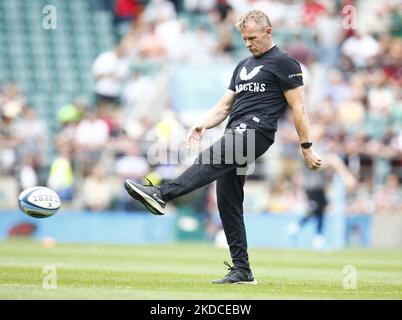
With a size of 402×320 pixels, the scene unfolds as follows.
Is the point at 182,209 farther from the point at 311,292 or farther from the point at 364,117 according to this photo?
the point at 311,292

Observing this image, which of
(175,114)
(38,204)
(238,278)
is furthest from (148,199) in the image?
(175,114)

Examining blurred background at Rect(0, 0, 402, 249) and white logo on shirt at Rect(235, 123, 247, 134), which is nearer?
white logo on shirt at Rect(235, 123, 247, 134)

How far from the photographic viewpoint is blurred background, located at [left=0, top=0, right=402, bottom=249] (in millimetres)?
22141

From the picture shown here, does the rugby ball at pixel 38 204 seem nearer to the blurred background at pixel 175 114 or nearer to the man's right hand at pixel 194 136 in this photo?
the man's right hand at pixel 194 136

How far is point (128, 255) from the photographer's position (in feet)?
52.5

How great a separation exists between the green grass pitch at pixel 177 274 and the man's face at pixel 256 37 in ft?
8.09

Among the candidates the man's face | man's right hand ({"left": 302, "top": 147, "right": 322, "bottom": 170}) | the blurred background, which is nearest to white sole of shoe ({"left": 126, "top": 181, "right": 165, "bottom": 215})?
man's right hand ({"left": 302, "top": 147, "right": 322, "bottom": 170})

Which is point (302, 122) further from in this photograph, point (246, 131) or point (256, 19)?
point (256, 19)

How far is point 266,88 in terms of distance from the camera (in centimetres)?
1027

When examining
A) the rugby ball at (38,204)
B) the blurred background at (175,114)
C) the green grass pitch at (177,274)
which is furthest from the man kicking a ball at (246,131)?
the blurred background at (175,114)

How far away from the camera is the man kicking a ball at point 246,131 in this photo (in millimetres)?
9961

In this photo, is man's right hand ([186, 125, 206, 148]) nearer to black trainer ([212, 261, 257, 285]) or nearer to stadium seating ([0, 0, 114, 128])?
black trainer ([212, 261, 257, 285])

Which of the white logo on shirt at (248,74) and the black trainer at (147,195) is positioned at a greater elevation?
the white logo on shirt at (248,74)
